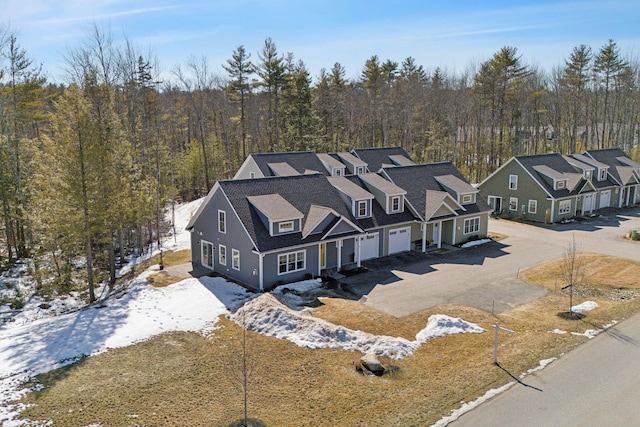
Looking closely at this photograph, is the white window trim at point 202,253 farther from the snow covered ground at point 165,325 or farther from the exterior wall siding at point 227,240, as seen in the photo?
the snow covered ground at point 165,325

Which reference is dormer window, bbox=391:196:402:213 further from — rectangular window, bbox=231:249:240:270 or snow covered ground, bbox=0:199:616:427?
rectangular window, bbox=231:249:240:270

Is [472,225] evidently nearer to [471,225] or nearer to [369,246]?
[471,225]

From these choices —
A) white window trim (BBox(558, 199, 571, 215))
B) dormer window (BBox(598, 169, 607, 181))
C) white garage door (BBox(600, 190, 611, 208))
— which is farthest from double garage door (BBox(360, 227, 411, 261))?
dormer window (BBox(598, 169, 607, 181))

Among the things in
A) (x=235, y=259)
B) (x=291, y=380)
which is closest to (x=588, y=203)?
(x=235, y=259)

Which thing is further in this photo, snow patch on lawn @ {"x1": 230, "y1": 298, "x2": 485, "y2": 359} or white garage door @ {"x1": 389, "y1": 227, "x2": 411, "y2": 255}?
white garage door @ {"x1": 389, "y1": 227, "x2": 411, "y2": 255}

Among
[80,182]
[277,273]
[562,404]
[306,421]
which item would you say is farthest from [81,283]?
[562,404]

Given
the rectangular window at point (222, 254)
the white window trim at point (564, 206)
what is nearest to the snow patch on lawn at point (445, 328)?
the rectangular window at point (222, 254)

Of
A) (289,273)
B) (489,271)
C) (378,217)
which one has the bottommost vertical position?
(489,271)
